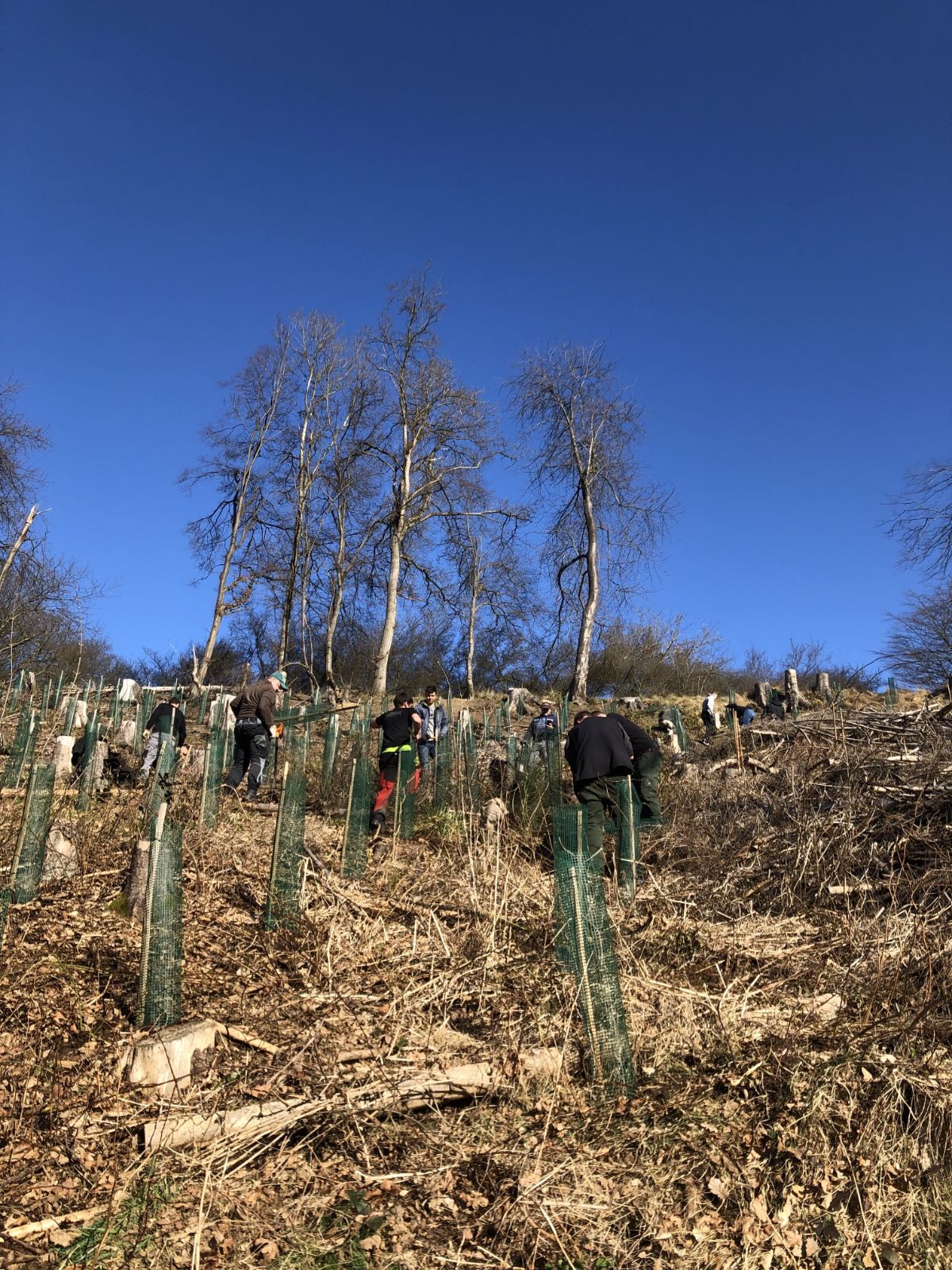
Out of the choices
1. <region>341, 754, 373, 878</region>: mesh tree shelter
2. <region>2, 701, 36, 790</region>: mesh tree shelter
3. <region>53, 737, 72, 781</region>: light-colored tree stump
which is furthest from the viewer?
<region>53, 737, 72, 781</region>: light-colored tree stump

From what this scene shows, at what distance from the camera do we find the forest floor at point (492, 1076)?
2896 mm

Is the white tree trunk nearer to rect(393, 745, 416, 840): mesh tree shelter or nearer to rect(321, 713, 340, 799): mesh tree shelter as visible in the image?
rect(321, 713, 340, 799): mesh tree shelter

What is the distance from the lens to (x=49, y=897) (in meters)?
4.80

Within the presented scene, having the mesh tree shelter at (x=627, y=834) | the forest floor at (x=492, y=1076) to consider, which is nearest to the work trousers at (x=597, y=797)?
the mesh tree shelter at (x=627, y=834)

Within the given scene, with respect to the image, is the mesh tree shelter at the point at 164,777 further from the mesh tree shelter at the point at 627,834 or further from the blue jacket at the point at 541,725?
the blue jacket at the point at 541,725

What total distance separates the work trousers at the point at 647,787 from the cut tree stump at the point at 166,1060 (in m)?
4.53

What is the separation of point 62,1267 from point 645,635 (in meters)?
23.2

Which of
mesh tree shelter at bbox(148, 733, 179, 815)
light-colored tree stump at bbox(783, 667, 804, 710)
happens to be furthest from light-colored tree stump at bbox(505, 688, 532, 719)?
mesh tree shelter at bbox(148, 733, 179, 815)

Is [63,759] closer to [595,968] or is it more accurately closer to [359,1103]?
[359,1103]

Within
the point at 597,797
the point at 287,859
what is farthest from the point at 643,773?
the point at 287,859

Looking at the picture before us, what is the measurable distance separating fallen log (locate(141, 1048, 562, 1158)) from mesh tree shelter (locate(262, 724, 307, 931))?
149 centimetres

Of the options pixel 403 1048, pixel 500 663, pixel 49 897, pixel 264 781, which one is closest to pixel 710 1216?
pixel 403 1048

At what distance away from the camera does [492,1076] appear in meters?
3.71

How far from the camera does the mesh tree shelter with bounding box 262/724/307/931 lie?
15.9ft
